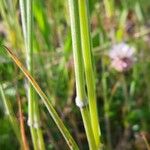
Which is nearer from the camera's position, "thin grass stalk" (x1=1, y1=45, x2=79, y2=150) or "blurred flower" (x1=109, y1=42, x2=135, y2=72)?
"thin grass stalk" (x1=1, y1=45, x2=79, y2=150)

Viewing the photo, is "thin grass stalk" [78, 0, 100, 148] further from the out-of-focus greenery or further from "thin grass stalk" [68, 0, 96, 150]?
the out-of-focus greenery

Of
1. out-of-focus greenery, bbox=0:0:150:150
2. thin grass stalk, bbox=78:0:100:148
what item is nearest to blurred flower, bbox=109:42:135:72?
out-of-focus greenery, bbox=0:0:150:150

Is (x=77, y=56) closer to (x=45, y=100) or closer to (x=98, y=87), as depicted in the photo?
(x=45, y=100)

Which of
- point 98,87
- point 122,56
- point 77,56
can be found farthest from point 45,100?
point 98,87

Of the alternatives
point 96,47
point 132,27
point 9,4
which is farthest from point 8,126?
point 132,27

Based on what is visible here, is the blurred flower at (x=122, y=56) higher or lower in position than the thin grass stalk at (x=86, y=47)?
lower

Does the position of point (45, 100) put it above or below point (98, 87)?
above

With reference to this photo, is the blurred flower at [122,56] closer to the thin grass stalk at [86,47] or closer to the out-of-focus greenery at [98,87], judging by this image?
the out-of-focus greenery at [98,87]

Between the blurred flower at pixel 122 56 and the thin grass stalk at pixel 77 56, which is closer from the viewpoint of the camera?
the thin grass stalk at pixel 77 56

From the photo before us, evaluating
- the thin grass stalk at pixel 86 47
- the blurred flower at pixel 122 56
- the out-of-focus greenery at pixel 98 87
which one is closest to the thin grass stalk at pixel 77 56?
the thin grass stalk at pixel 86 47
